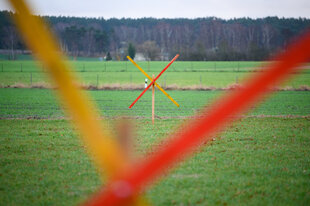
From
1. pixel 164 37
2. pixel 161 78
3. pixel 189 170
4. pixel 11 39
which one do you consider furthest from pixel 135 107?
pixel 164 37

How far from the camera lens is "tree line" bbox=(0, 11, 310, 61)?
90.2 metres

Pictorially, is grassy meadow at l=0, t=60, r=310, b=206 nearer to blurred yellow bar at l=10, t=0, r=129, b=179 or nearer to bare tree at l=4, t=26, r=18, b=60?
blurred yellow bar at l=10, t=0, r=129, b=179

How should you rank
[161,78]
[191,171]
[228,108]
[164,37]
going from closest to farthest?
[228,108] → [191,171] → [161,78] → [164,37]

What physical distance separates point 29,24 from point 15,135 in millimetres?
9680

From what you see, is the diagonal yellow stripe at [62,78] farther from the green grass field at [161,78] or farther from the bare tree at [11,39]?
the bare tree at [11,39]

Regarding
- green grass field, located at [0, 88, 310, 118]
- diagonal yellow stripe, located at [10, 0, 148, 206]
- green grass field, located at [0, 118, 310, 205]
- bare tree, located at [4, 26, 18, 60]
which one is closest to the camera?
diagonal yellow stripe, located at [10, 0, 148, 206]

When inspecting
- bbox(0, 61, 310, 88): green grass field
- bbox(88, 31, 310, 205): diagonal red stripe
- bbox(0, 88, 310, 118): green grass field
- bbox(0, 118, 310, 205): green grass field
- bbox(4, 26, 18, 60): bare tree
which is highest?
bbox(4, 26, 18, 60): bare tree

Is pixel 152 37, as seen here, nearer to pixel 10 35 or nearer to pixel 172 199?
pixel 10 35

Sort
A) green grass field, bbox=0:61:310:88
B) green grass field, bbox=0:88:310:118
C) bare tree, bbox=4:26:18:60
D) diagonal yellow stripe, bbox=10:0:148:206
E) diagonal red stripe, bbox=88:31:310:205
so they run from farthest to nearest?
1. bare tree, bbox=4:26:18:60
2. green grass field, bbox=0:61:310:88
3. green grass field, bbox=0:88:310:118
4. diagonal yellow stripe, bbox=10:0:148:206
5. diagonal red stripe, bbox=88:31:310:205

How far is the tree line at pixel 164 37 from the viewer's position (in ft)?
296

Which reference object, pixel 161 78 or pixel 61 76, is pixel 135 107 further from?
pixel 161 78

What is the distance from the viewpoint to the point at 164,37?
128125 millimetres

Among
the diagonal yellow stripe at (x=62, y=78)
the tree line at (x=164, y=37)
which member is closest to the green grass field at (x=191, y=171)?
the diagonal yellow stripe at (x=62, y=78)

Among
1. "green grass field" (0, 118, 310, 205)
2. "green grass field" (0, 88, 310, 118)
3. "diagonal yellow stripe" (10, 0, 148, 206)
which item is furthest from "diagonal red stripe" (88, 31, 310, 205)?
"green grass field" (0, 88, 310, 118)
